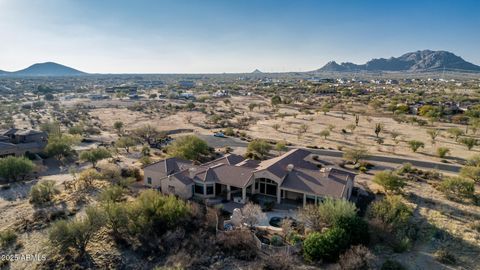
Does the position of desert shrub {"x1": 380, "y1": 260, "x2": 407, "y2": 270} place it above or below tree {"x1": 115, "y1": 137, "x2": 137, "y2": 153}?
below

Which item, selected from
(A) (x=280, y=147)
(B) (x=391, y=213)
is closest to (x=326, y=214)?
(B) (x=391, y=213)

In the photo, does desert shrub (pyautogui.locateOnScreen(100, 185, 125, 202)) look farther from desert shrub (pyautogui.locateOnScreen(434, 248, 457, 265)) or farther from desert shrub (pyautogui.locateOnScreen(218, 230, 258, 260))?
desert shrub (pyautogui.locateOnScreen(434, 248, 457, 265))

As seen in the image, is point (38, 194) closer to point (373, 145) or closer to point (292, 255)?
point (292, 255)

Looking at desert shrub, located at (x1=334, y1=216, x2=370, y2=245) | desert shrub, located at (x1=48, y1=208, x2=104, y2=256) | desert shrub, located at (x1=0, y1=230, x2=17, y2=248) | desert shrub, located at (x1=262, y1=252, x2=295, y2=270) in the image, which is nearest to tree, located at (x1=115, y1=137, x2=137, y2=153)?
desert shrub, located at (x1=0, y1=230, x2=17, y2=248)

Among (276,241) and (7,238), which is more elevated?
(276,241)

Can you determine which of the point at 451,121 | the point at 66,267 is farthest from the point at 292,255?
the point at 451,121

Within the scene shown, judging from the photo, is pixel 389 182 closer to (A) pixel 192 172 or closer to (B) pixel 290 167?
(B) pixel 290 167
